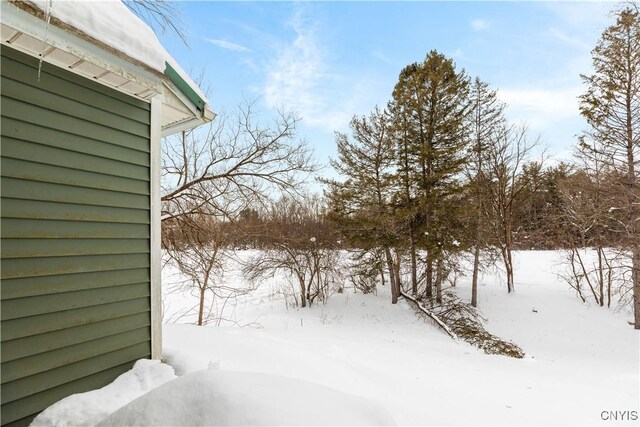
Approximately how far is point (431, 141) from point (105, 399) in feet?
37.3

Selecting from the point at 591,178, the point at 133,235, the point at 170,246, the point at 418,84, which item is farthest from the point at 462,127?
the point at 133,235

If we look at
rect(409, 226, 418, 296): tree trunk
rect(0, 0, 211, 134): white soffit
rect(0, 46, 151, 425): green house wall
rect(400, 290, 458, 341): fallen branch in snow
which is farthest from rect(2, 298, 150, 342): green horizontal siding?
rect(409, 226, 418, 296): tree trunk

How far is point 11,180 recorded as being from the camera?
78.2 inches

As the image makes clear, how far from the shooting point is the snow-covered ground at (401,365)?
1.56m

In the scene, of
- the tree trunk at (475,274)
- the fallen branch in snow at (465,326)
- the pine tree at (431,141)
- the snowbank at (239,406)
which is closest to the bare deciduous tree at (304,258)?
the fallen branch in snow at (465,326)

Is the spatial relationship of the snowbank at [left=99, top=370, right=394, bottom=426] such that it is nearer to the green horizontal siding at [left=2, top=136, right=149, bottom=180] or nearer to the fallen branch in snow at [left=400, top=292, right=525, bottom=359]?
the green horizontal siding at [left=2, top=136, right=149, bottom=180]

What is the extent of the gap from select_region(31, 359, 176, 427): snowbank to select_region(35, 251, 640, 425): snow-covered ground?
0.98ft

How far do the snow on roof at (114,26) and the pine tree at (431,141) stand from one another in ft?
31.6

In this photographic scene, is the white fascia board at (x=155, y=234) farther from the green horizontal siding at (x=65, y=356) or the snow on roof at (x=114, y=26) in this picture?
the snow on roof at (x=114, y=26)

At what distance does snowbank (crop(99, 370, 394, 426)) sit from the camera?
1.39m

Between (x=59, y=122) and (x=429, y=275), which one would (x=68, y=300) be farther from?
(x=429, y=275)

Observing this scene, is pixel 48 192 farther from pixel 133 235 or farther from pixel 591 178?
pixel 591 178

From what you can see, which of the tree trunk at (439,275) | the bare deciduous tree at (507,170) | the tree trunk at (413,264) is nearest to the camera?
the tree trunk at (439,275)

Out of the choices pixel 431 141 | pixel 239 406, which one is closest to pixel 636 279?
pixel 431 141
